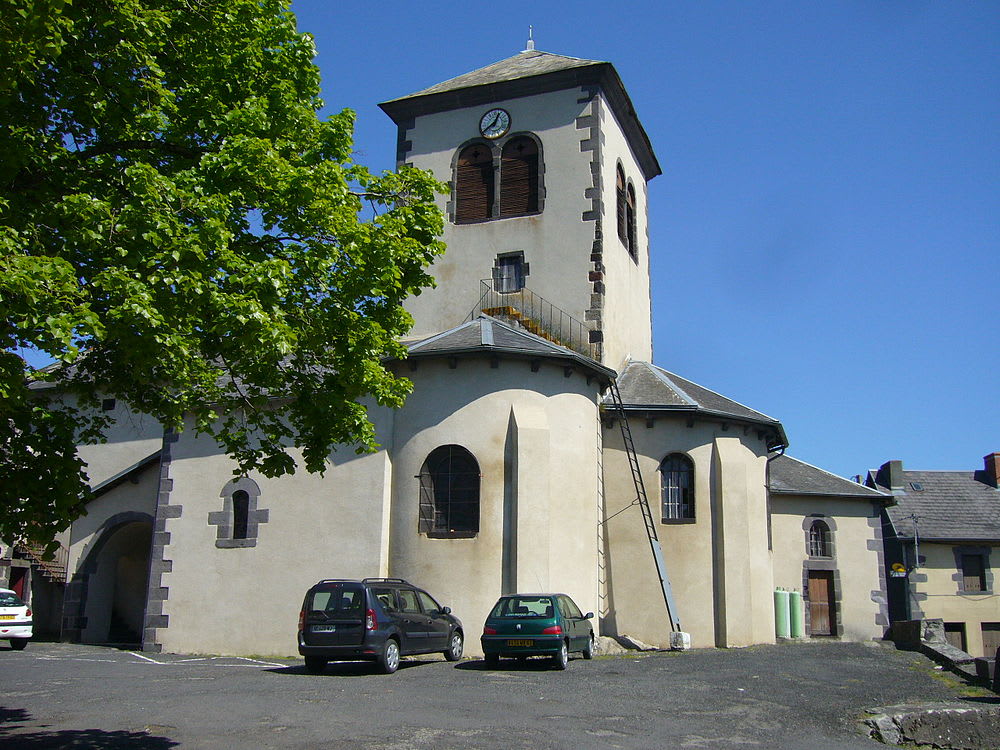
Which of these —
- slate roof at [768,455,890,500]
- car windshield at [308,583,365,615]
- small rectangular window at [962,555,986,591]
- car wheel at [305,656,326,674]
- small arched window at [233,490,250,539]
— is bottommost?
car wheel at [305,656,326,674]

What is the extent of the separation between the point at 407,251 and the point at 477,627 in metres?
10.6

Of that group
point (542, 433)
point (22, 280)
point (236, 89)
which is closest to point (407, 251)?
point (236, 89)

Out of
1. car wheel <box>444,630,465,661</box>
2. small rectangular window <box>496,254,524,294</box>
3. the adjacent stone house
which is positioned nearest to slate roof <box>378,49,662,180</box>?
small rectangular window <box>496,254,524,294</box>

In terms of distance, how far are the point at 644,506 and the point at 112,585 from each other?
44.0 feet

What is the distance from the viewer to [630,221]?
2703cm

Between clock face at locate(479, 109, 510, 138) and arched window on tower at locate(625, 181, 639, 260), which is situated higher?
clock face at locate(479, 109, 510, 138)

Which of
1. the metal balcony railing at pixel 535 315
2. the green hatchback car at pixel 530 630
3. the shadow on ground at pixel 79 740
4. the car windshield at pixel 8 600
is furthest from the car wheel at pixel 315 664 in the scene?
the metal balcony railing at pixel 535 315

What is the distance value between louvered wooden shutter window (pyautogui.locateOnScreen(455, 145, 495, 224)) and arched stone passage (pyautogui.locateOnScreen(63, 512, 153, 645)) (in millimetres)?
11046

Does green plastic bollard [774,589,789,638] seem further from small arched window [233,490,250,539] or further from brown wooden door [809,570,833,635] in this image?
small arched window [233,490,250,539]

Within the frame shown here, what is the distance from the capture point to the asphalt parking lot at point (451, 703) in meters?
9.27

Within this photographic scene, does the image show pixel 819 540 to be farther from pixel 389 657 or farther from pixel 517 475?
pixel 389 657

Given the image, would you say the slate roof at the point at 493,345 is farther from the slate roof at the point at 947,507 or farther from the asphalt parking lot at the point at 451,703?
the slate roof at the point at 947,507

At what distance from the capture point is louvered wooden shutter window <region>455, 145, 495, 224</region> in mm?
24853

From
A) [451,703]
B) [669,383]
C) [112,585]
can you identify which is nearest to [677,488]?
[669,383]
